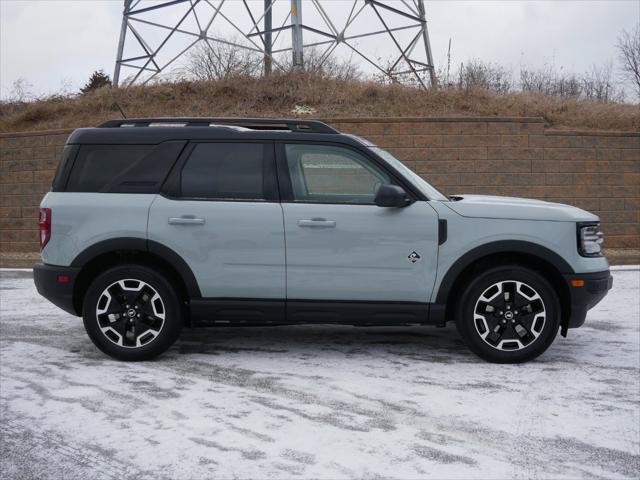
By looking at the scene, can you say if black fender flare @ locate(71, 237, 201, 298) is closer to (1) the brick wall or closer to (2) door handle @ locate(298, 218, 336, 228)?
(2) door handle @ locate(298, 218, 336, 228)

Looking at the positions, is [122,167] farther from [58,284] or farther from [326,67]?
[326,67]

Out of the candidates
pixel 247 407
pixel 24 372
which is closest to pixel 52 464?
pixel 247 407

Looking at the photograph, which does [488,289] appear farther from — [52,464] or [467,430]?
[52,464]

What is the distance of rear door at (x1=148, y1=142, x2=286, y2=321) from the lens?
19.5ft

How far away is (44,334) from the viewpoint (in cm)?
730

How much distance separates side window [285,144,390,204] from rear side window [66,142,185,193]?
1.03m

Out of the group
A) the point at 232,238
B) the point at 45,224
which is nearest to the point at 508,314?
the point at 232,238

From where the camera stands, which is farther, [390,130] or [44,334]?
[390,130]

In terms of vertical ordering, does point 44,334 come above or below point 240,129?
below

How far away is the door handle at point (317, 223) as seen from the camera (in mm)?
5879

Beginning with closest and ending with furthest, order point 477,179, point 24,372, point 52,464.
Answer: point 52,464, point 24,372, point 477,179

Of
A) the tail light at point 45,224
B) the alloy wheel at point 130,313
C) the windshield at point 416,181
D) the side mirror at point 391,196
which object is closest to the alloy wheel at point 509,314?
the windshield at point 416,181

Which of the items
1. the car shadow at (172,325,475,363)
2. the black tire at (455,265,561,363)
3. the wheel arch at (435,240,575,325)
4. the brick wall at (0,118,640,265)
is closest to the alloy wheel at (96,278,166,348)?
the car shadow at (172,325,475,363)

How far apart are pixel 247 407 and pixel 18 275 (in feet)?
29.9
